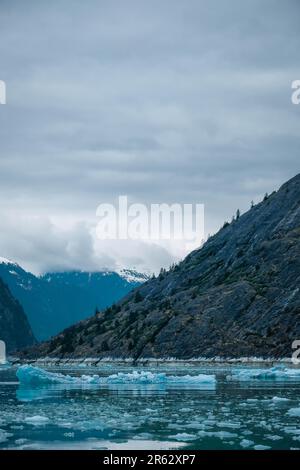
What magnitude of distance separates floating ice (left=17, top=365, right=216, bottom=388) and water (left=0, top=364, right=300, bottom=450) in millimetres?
14093

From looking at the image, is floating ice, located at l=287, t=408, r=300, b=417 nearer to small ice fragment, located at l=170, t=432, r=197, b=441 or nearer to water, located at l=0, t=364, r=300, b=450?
water, located at l=0, t=364, r=300, b=450

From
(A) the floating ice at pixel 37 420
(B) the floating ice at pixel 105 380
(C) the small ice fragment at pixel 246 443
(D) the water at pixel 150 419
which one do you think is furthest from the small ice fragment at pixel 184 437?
(B) the floating ice at pixel 105 380

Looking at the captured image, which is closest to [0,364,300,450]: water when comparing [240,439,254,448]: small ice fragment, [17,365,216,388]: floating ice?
[240,439,254,448]: small ice fragment

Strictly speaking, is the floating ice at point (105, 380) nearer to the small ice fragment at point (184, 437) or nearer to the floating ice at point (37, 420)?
the floating ice at point (37, 420)

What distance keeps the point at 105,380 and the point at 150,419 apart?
217ft

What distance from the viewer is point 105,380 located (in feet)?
408

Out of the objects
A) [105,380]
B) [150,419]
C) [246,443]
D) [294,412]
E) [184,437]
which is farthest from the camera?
[105,380]

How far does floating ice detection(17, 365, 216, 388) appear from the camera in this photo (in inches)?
4259

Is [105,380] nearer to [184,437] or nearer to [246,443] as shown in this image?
[184,437]

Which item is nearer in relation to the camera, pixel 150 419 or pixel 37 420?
pixel 37 420

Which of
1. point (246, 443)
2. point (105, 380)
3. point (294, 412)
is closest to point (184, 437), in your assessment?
point (246, 443)
